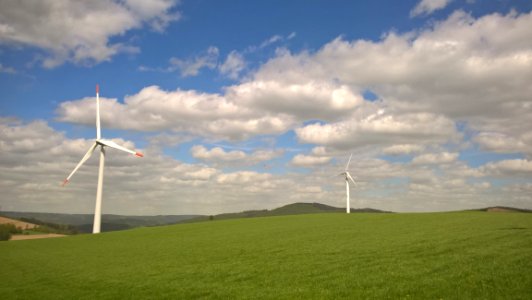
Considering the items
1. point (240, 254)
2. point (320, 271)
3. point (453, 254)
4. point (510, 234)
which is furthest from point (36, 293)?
point (510, 234)

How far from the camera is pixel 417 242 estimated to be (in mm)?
28000

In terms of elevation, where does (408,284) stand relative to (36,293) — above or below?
above

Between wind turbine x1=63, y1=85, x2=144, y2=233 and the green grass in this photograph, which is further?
wind turbine x1=63, y1=85, x2=144, y2=233

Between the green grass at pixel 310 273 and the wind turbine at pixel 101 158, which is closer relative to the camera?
the green grass at pixel 310 273

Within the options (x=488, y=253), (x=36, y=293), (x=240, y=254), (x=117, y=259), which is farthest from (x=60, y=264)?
(x=488, y=253)

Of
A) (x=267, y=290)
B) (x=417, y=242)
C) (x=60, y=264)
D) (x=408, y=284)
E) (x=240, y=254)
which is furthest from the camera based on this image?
(x=60, y=264)

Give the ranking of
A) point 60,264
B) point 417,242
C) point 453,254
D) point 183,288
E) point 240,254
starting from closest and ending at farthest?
point 183,288 < point 453,254 < point 417,242 < point 240,254 < point 60,264

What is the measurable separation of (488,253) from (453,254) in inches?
62.2

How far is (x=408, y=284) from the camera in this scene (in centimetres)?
1539

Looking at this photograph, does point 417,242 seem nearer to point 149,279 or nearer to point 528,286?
point 528,286

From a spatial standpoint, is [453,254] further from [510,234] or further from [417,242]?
[510,234]

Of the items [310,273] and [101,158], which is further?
[101,158]

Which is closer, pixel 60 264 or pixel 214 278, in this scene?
pixel 214 278

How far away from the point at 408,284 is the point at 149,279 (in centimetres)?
1422
